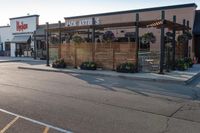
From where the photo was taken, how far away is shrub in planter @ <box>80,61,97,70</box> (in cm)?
2091

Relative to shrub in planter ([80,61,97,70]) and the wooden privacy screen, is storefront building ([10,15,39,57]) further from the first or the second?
shrub in planter ([80,61,97,70])

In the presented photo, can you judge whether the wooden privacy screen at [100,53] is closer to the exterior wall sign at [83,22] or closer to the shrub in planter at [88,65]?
the shrub in planter at [88,65]

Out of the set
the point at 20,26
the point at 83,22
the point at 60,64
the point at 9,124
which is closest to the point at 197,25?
the point at 83,22

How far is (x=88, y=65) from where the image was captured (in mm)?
21094

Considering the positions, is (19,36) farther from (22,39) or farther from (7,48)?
(7,48)

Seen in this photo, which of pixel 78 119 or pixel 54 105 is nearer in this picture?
pixel 78 119

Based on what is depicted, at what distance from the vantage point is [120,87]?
43.3 ft

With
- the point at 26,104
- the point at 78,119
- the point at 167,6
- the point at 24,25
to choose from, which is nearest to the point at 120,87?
the point at 26,104

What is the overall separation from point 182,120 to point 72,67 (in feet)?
53.5

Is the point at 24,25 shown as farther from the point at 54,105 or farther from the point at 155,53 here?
the point at 54,105

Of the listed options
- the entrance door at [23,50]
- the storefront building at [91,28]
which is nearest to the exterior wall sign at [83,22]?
the storefront building at [91,28]

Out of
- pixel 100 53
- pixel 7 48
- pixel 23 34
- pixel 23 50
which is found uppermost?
pixel 23 34

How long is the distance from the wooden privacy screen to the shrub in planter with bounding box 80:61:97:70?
44 centimetres

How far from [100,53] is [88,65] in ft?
4.09
